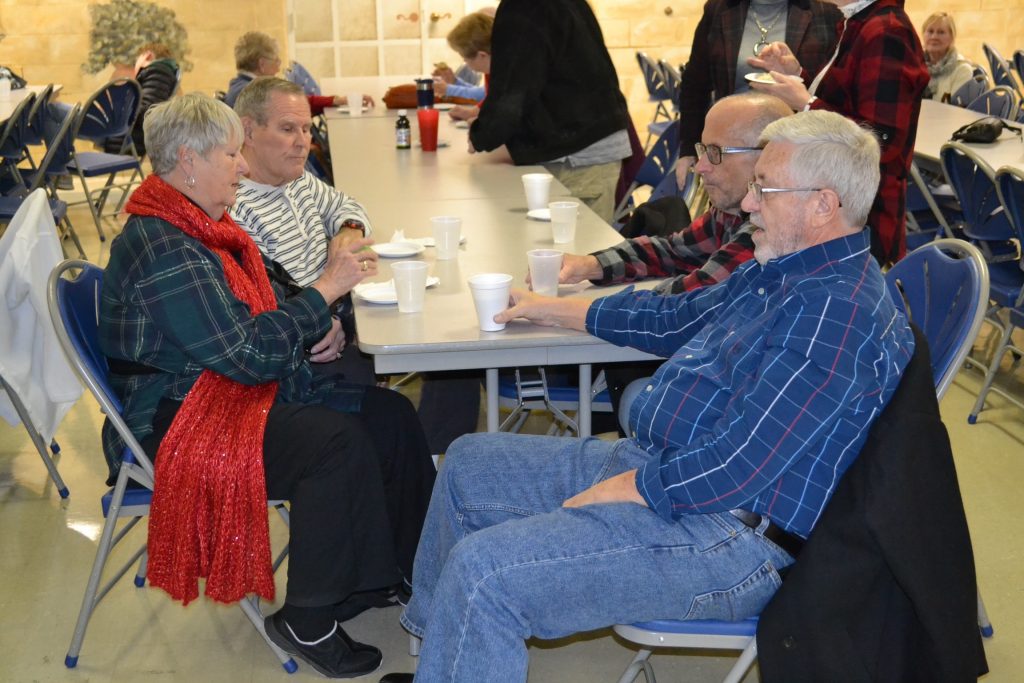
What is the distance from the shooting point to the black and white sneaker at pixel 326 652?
7.74 feet

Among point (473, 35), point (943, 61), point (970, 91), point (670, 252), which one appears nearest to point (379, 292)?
point (670, 252)

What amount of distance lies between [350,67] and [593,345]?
7.60 m

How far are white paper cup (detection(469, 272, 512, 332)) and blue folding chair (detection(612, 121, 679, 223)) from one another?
2324 millimetres

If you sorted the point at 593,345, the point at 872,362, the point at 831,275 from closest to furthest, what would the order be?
the point at 872,362 → the point at 831,275 → the point at 593,345

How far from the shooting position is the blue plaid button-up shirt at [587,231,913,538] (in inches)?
64.7

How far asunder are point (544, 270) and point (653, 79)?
6568mm

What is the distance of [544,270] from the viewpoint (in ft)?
7.95

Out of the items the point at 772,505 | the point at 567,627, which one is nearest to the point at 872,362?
the point at 772,505

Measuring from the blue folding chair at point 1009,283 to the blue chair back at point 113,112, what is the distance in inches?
203

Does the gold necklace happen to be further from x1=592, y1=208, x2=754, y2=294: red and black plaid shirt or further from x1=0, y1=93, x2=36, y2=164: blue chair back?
x1=0, y1=93, x2=36, y2=164: blue chair back

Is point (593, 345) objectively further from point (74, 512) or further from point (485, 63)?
point (485, 63)

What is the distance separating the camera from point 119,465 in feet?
7.64

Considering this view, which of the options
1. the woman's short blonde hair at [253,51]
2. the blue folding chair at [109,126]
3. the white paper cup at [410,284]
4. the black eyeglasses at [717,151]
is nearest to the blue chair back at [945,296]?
the black eyeglasses at [717,151]

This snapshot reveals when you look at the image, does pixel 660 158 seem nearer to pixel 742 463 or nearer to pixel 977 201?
pixel 977 201
